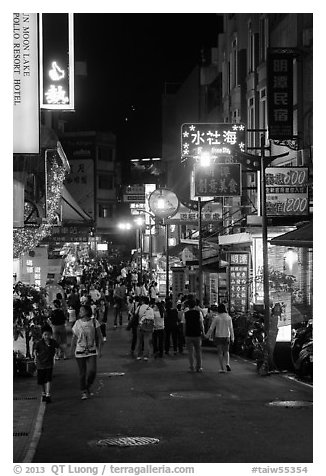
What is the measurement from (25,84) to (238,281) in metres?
14.6

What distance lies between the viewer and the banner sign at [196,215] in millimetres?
34688

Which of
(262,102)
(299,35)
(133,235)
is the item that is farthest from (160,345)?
(133,235)

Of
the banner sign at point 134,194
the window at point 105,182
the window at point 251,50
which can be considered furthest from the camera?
the window at point 105,182

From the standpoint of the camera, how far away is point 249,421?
1295 cm

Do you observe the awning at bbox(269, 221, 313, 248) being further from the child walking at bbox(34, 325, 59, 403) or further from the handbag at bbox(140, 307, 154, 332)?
the handbag at bbox(140, 307, 154, 332)

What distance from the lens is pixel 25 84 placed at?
13555mm

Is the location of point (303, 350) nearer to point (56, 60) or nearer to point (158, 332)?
point (158, 332)

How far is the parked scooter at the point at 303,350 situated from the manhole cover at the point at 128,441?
6569mm

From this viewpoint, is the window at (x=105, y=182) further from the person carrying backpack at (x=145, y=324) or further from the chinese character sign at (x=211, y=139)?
the person carrying backpack at (x=145, y=324)

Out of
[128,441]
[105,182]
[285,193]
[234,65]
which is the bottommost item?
[128,441]

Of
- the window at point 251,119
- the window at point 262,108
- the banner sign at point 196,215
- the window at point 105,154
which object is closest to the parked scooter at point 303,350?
the banner sign at point 196,215

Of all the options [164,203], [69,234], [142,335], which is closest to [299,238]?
[142,335]

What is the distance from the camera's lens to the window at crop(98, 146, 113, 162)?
9106 centimetres

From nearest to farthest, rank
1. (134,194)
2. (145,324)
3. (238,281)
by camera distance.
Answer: (145,324) → (238,281) → (134,194)
